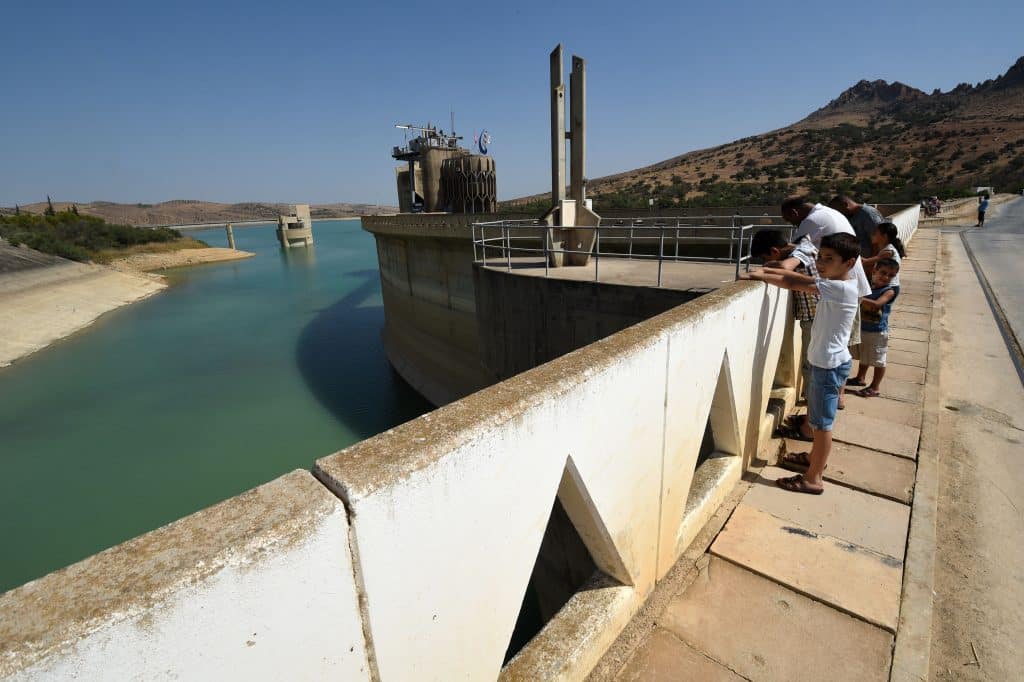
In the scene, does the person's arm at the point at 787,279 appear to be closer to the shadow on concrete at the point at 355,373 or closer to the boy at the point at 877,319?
the boy at the point at 877,319

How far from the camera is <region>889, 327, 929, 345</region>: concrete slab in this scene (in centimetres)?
694

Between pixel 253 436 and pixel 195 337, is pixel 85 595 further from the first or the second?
pixel 195 337

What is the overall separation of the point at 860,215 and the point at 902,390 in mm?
2102

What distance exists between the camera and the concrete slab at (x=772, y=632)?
2258 mm

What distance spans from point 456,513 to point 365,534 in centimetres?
33

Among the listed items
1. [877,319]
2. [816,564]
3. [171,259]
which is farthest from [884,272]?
[171,259]

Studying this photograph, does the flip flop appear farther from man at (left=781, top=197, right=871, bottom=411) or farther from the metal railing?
the metal railing

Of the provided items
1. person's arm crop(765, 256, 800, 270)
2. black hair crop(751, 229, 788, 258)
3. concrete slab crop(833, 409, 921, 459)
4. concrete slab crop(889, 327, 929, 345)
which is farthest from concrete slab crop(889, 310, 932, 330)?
person's arm crop(765, 256, 800, 270)

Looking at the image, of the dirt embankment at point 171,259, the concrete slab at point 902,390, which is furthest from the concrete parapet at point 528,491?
the dirt embankment at point 171,259

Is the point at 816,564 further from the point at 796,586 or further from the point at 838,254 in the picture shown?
the point at 838,254

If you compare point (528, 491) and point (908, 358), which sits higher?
point (528, 491)

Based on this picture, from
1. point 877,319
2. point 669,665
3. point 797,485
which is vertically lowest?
point 669,665

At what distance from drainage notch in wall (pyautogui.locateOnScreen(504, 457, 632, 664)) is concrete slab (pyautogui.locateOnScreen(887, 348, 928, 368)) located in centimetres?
473

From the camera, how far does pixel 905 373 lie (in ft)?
18.6
